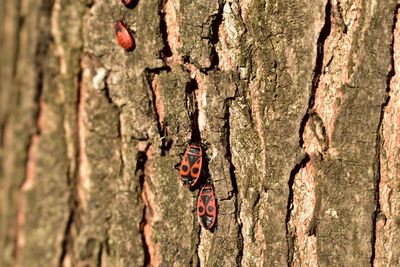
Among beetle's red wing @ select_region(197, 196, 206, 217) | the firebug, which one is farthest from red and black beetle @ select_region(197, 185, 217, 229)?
the firebug

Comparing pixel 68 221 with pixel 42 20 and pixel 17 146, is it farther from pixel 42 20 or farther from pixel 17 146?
pixel 42 20

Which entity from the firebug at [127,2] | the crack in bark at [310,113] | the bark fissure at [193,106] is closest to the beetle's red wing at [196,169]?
the bark fissure at [193,106]

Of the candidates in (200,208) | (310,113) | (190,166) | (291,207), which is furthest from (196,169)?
(310,113)

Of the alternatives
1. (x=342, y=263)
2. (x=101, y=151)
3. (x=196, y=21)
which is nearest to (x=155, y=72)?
→ (x=196, y=21)

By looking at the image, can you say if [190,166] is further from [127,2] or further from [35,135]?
[127,2]

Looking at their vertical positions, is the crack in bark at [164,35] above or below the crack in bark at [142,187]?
above

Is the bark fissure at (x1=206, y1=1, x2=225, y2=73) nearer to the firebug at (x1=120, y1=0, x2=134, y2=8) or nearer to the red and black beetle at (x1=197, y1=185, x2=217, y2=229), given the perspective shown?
the firebug at (x1=120, y1=0, x2=134, y2=8)

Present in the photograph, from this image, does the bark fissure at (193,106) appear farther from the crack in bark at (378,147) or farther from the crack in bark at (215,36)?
the crack in bark at (378,147)
